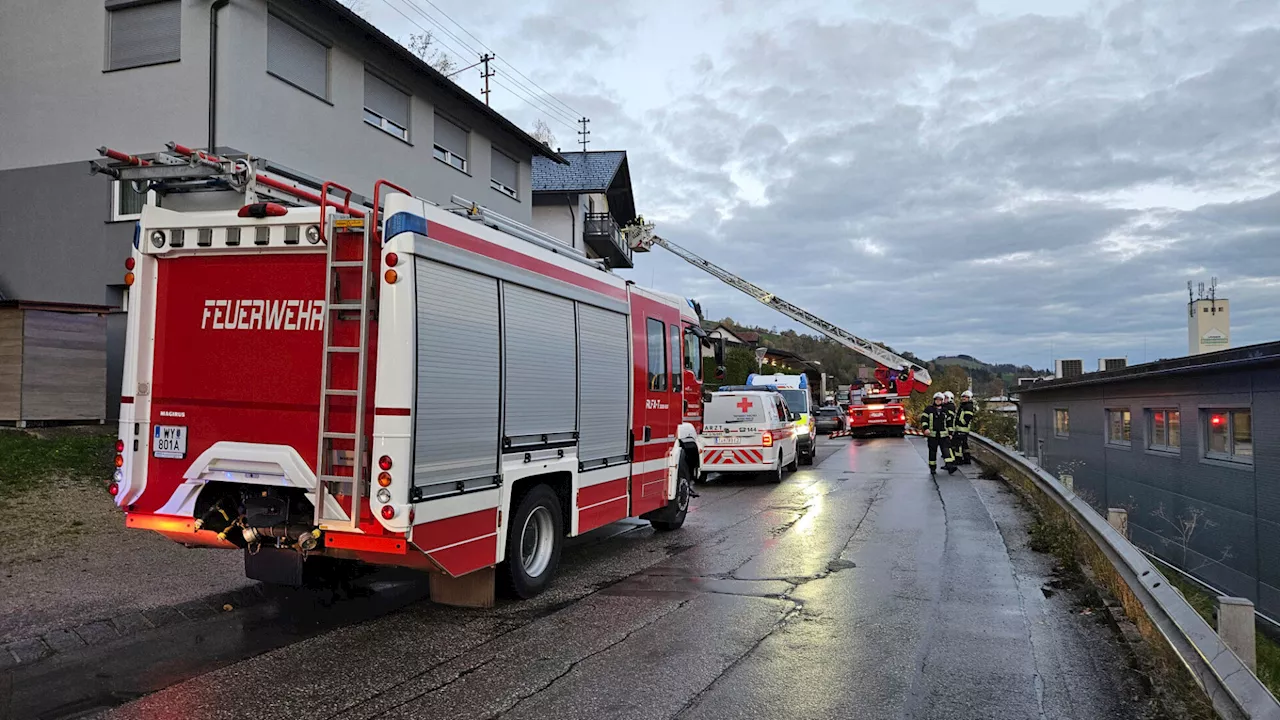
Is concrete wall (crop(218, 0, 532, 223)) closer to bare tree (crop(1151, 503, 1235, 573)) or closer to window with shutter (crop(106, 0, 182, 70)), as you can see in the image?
window with shutter (crop(106, 0, 182, 70))

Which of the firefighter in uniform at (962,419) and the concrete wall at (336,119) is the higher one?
the concrete wall at (336,119)

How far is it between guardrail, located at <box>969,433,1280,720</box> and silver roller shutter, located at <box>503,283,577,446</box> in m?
4.49

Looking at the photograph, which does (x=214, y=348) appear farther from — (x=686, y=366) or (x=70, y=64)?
(x=70, y=64)

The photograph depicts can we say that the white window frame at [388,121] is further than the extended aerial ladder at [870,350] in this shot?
No

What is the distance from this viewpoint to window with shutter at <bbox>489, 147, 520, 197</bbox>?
75.2ft

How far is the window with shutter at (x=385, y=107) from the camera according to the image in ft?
56.9

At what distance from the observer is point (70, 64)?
15320 mm

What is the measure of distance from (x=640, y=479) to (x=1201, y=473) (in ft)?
31.4

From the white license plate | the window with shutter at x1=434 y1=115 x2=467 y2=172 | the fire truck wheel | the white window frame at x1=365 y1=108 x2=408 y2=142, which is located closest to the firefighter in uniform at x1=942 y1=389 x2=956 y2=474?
the window with shutter at x1=434 y1=115 x2=467 y2=172

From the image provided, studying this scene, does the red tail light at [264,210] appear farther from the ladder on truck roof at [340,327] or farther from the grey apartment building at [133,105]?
the grey apartment building at [133,105]

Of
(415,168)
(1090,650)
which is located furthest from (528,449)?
(415,168)

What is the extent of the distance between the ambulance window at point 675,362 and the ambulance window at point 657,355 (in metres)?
0.30

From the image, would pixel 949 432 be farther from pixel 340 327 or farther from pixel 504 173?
pixel 340 327

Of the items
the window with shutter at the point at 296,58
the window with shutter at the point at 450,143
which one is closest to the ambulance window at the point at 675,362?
the window with shutter at the point at 296,58
